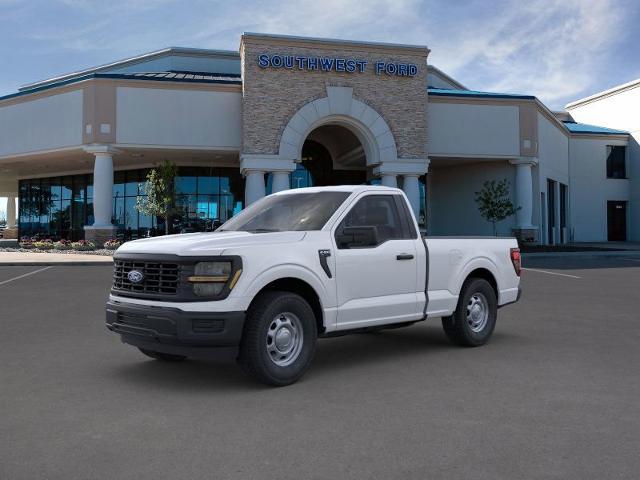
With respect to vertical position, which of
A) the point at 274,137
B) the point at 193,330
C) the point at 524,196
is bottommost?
the point at 193,330

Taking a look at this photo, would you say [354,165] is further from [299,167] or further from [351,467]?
[351,467]

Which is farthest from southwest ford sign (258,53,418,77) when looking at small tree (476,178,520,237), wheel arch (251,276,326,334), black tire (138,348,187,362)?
wheel arch (251,276,326,334)

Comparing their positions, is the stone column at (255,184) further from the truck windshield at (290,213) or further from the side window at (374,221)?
the side window at (374,221)

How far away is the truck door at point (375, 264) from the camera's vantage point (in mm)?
6566

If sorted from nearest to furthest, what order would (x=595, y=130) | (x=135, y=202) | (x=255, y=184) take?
(x=255, y=184)
(x=135, y=202)
(x=595, y=130)

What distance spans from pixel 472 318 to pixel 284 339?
310 cm

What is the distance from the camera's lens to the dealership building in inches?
1192

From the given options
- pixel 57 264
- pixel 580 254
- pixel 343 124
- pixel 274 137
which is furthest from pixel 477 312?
pixel 343 124

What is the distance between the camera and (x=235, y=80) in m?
32.1

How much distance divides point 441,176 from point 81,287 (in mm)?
28323

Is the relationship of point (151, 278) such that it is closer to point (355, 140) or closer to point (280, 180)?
point (280, 180)

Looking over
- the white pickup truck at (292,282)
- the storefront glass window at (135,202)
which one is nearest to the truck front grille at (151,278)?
the white pickup truck at (292,282)

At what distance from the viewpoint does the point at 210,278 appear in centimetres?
572

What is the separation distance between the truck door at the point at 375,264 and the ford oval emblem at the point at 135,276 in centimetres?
195
